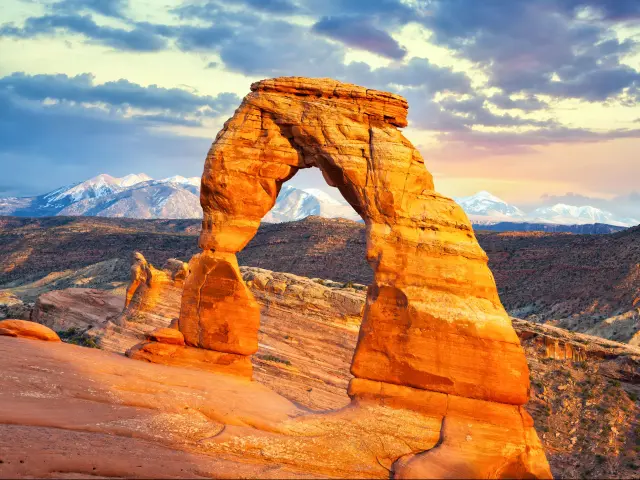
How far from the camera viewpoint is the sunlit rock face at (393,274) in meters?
18.0

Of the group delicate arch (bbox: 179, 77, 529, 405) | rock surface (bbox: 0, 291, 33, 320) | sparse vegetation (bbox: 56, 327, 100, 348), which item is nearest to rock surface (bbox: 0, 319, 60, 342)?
delicate arch (bbox: 179, 77, 529, 405)

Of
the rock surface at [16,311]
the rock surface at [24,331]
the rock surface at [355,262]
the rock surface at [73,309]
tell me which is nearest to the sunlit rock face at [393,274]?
the rock surface at [24,331]

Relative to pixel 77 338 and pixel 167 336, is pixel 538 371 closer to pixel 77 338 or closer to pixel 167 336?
pixel 167 336

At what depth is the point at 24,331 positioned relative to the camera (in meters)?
23.5

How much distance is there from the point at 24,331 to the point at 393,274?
40.4ft

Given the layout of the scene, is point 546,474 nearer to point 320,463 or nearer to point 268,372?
point 320,463

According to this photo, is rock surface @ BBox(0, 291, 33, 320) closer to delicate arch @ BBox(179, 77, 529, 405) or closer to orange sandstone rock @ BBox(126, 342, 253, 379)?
orange sandstone rock @ BBox(126, 342, 253, 379)

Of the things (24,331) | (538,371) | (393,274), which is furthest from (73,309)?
(393,274)

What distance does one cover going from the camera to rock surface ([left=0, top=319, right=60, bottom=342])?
76.4 feet

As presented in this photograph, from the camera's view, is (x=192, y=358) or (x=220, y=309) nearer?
(x=192, y=358)

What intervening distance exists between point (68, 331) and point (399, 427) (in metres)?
26.8

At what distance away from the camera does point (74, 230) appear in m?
114

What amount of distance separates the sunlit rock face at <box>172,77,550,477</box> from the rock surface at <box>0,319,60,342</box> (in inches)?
188

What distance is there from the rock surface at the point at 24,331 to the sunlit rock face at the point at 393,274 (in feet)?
15.7
